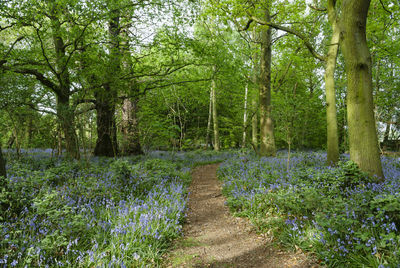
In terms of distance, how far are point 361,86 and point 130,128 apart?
893cm

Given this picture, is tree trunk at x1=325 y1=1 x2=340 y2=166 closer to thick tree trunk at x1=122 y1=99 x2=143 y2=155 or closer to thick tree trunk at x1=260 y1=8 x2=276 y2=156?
thick tree trunk at x1=260 y1=8 x2=276 y2=156

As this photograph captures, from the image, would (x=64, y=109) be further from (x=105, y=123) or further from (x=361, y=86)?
(x=361, y=86)

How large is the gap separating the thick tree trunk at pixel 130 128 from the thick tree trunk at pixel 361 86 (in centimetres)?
801

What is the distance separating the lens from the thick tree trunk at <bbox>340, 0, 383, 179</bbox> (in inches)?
197

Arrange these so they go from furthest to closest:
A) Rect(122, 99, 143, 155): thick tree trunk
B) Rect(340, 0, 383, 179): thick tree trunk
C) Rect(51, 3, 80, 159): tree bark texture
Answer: Rect(122, 99, 143, 155): thick tree trunk, Rect(51, 3, 80, 159): tree bark texture, Rect(340, 0, 383, 179): thick tree trunk

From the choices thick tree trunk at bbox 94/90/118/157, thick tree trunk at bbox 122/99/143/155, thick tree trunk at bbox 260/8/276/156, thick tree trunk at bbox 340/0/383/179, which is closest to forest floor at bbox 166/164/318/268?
thick tree trunk at bbox 340/0/383/179

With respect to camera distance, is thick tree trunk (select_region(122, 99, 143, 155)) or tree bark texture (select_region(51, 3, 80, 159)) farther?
thick tree trunk (select_region(122, 99, 143, 155))

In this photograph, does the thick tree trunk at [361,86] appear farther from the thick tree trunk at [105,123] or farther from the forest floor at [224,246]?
the thick tree trunk at [105,123]

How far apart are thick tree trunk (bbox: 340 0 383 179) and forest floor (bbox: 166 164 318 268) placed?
10.3 feet

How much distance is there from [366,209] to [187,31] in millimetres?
9076

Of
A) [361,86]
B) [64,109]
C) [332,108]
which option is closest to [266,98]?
[332,108]

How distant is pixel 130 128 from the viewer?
34.8 ft

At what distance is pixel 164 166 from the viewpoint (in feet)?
28.0

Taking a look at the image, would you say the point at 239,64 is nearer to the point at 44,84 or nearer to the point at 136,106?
the point at 136,106
